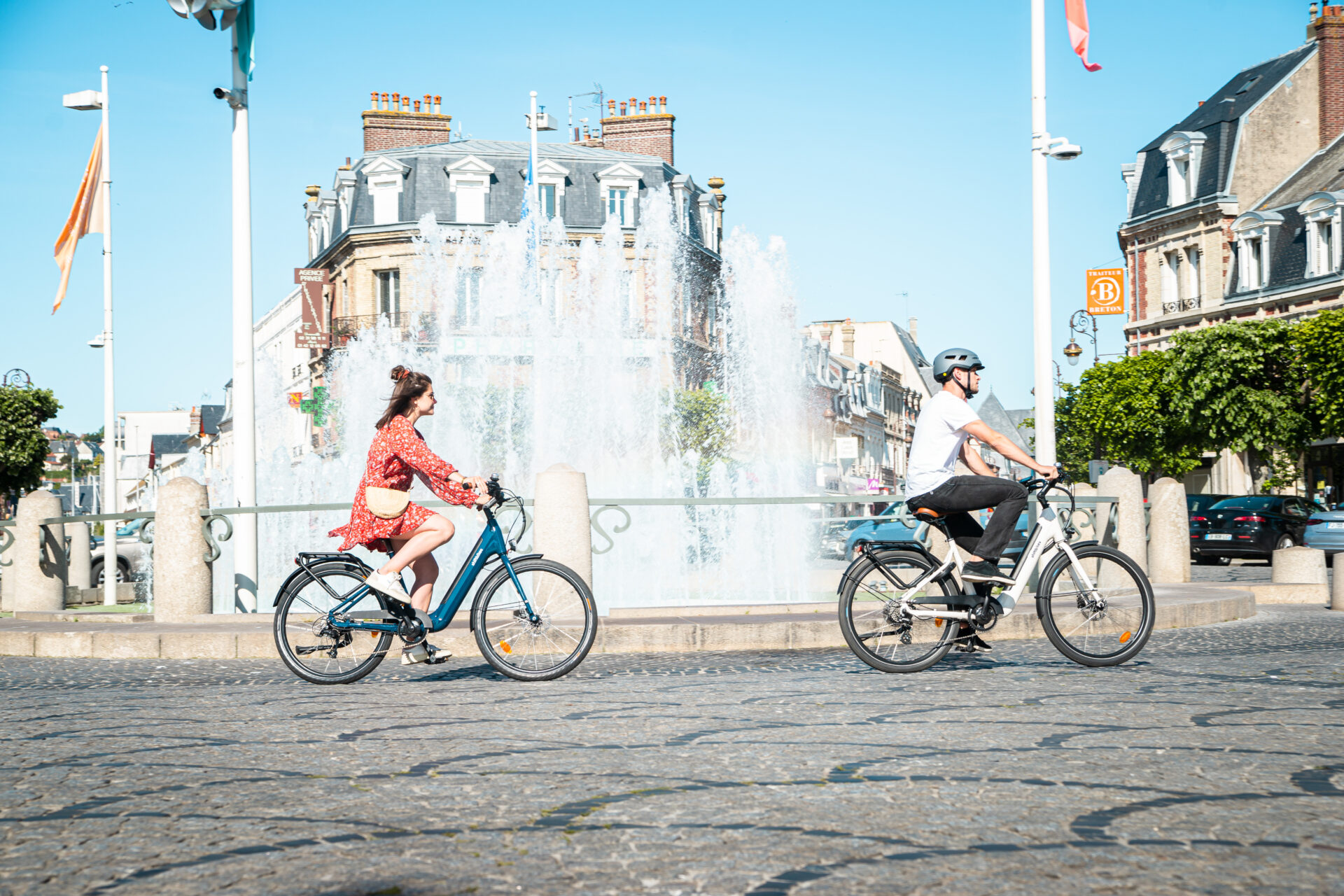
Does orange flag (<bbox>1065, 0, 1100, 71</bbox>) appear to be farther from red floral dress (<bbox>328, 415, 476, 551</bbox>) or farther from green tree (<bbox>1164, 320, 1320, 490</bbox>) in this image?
green tree (<bbox>1164, 320, 1320, 490</bbox>)

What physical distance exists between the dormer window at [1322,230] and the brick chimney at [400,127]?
3053 centimetres

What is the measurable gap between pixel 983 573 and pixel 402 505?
3182 mm

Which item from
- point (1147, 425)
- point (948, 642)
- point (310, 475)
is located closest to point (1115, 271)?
point (1147, 425)

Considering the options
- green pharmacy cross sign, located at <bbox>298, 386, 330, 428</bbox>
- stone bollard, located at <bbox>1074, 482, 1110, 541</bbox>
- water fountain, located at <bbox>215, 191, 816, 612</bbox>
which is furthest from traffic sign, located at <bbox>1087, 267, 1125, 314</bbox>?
stone bollard, located at <bbox>1074, 482, 1110, 541</bbox>

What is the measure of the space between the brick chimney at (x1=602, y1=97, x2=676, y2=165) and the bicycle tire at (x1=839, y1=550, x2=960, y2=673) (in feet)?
156

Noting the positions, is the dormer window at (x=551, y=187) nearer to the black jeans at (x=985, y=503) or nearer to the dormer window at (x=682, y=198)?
the dormer window at (x=682, y=198)

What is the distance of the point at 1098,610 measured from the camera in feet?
25.8

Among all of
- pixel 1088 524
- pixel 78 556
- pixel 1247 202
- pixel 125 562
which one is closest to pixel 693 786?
pixel 1088 524

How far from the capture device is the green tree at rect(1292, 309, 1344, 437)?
39.9m

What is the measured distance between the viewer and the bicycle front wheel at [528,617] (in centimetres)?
766

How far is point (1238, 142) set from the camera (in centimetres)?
5128

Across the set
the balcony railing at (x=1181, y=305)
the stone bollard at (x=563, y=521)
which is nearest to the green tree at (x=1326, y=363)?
the balcony railing at (x=1181, y=305)

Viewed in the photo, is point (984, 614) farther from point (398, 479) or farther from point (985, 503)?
point (398, 479)

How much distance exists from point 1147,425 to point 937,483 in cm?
4170
